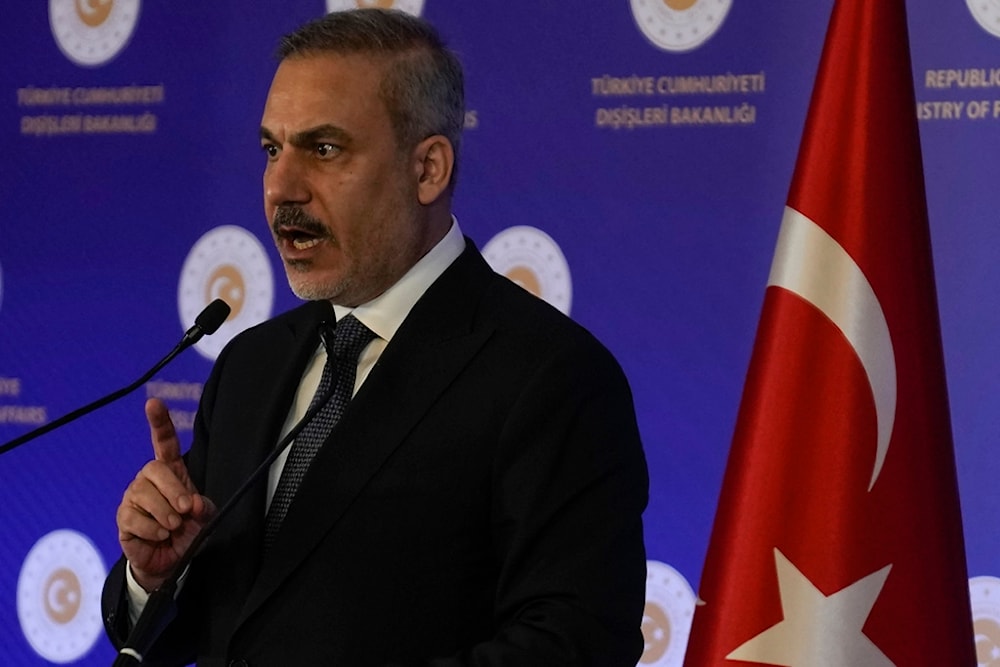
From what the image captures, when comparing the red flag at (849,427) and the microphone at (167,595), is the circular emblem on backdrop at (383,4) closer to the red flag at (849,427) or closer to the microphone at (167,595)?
the red flag at (849,427)

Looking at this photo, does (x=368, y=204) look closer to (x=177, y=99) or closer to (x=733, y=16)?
(x=733, y=16)

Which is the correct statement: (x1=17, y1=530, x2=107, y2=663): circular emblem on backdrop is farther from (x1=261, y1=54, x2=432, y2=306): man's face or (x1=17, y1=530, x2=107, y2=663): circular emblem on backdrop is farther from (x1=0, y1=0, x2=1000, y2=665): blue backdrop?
(x1=261, y1=54, x2=432, y2=306): man's face

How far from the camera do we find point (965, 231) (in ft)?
8.50

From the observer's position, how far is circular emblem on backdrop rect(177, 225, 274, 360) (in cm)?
335

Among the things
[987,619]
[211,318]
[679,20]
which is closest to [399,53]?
[211,318]

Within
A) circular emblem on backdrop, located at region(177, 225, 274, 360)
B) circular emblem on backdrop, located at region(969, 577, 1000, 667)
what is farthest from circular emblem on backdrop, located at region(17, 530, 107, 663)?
circular emblem on backdrop, located at region(969, 577, 1000, 667)

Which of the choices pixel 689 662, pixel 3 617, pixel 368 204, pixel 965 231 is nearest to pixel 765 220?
pixel 965 231

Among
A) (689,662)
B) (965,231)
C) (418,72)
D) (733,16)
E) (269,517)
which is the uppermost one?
(733,16)

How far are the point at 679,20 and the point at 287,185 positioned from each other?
1.28 m

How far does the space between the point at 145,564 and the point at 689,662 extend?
996mm

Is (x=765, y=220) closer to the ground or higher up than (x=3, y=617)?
higher up

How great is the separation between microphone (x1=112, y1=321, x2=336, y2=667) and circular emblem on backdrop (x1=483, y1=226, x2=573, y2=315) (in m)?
1.24

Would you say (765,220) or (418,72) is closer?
(418,72)

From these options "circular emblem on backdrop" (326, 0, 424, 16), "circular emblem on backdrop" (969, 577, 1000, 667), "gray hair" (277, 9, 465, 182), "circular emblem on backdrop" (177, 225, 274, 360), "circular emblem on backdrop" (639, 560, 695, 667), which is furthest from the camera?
"circular emblem on backdrop" (177, 225, 274, 360)
